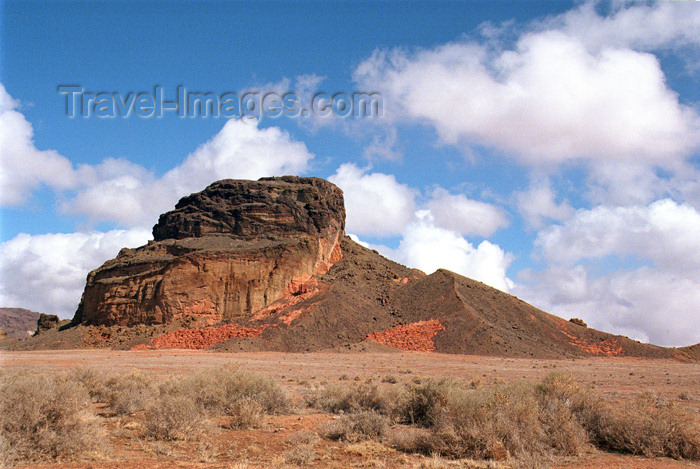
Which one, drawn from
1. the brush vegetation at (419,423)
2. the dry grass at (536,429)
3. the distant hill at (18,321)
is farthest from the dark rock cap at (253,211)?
the distant hill at (18,321)

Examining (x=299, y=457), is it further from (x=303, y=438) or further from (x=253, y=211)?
(x=253, y=211)

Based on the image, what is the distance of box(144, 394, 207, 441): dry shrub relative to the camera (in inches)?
384

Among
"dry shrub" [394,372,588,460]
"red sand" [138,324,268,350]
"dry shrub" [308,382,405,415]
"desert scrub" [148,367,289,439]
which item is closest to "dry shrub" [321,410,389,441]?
"dry shrub" [394,372,588,460]

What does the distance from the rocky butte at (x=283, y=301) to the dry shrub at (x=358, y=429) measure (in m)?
36.5

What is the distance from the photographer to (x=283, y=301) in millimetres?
57906

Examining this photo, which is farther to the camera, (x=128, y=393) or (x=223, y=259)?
(x=223, y=259)

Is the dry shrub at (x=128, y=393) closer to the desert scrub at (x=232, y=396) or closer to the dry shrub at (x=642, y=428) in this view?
the desert scrub at (x=232, y=396)

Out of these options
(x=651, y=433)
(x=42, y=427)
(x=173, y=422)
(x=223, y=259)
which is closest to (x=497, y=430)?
(x=651, y=433)

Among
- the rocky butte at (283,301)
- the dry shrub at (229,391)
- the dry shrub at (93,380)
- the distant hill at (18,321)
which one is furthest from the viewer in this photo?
the distant hill at (18,321)

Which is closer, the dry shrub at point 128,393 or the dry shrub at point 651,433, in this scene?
the dry shrub at point 651,433

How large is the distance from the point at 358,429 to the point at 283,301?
4858cm

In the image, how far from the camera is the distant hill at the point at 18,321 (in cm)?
14740

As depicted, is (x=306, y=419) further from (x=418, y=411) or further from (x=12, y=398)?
(x=12, y=398)

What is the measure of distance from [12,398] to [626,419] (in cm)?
1134
